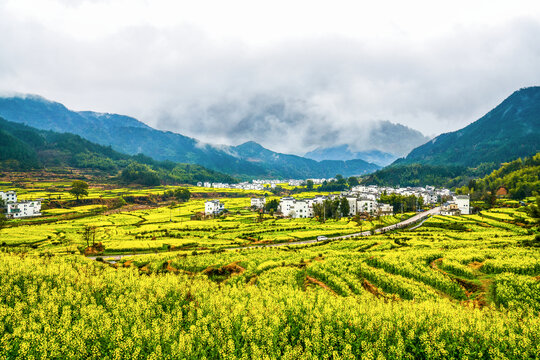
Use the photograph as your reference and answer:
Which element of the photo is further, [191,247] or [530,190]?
[530,190]

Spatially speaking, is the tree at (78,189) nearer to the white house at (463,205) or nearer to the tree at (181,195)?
the tree at (181,195)

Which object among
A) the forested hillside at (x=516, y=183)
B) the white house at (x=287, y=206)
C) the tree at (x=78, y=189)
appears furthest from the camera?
the tree at (x=78, y=189)

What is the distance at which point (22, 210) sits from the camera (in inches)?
3674

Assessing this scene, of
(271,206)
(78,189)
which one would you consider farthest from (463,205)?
(78,189)

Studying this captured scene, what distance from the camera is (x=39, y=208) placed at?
3834 inches

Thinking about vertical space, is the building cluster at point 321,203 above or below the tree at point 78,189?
below

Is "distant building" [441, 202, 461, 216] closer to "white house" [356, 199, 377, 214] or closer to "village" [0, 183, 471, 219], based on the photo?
"village" [0, 183, 471, 219]

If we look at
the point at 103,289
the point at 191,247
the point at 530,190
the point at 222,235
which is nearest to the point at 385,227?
the point at 222,235

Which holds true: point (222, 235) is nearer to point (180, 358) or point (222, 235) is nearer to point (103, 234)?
point (103, 234)

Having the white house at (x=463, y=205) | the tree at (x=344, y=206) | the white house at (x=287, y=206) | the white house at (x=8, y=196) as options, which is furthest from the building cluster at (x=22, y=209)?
the white house at (x=463, y=205)

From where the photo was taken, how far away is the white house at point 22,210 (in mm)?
92312

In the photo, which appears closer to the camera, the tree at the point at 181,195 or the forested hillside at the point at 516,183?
the forested hillside at the point at 516,183

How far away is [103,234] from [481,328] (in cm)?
7040

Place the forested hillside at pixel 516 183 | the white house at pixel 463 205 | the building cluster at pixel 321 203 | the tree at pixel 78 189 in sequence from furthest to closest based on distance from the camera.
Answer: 1. the tree at pixel 78 189
2. the building cluster at pixel 321 203
3. the forested hillside at pixel 516 183
4. the white house at pixel 463 205
